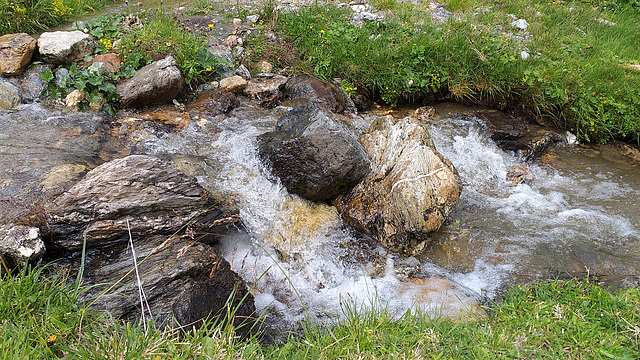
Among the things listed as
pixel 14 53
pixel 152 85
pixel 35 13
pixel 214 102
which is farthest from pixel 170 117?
pixel 35 13

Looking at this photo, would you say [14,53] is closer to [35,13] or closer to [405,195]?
[35,13]

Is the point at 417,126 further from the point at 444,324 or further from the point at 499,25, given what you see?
the point at 499,25

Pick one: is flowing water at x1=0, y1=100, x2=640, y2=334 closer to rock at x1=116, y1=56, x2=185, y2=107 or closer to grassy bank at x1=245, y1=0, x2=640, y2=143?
rock at x1=116, y1=56, x2=185, y2=107

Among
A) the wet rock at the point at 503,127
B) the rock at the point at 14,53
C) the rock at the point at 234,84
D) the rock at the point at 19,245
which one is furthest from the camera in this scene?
the rock at the point at 234,84

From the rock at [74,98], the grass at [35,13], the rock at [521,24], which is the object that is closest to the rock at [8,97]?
the rock at [74,98]

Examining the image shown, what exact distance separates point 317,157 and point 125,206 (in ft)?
7.09

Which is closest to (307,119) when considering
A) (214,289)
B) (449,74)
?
(214,289)

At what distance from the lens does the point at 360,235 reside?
4.94m

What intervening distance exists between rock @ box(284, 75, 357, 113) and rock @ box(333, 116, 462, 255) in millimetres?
1951

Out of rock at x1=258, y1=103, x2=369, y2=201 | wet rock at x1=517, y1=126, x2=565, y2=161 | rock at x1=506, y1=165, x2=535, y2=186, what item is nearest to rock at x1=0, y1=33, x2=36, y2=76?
rock at x1=258, y1=103, x2=369, y2=201

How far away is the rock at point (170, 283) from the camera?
10.3ft

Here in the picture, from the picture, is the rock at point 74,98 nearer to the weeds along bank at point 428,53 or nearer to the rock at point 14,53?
the weeds along bank at point 428,53

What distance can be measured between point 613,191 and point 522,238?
6.67 feet

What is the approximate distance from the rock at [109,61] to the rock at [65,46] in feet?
0.85
